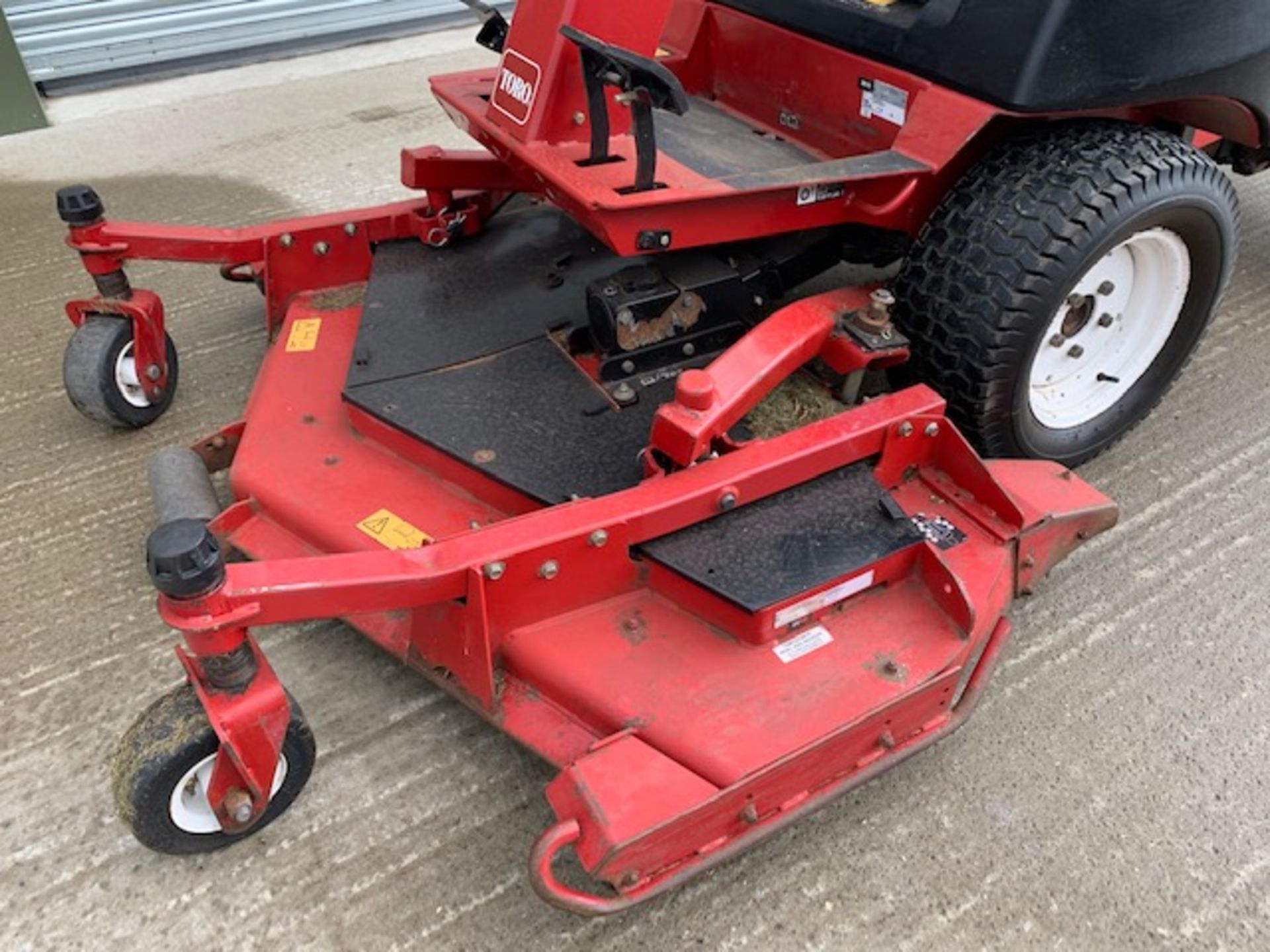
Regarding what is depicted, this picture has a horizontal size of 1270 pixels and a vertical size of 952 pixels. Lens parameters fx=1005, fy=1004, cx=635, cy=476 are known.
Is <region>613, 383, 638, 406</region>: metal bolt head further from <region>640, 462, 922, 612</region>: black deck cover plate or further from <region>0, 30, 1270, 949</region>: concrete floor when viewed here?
Answer: <region>0, 30, 1270, 949</region>: concrete floor

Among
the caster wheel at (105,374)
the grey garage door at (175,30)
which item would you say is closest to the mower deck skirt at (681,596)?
the caster wheel at (105,374)

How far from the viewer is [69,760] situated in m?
1.70

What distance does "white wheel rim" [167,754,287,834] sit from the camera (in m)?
1.43

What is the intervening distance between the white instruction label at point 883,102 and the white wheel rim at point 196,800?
5.34 ft

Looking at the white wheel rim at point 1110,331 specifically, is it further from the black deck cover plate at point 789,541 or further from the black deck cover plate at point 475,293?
the black deck cover plate at point 475,293

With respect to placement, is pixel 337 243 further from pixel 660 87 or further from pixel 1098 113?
pixel 1098 113

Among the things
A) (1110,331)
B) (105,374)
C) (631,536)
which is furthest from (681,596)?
(105,374)

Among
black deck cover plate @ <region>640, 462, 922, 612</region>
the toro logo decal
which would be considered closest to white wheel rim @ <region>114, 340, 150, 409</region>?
the toro logo decal

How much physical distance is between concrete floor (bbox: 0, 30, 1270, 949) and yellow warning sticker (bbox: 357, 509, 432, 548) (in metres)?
0.27

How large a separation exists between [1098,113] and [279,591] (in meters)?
1.74

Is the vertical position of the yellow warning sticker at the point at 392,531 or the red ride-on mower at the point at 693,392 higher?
the red ride-on mower at the point at 693,392

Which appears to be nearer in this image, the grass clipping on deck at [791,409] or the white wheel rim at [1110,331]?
the grass clipping on deck at [791,409]

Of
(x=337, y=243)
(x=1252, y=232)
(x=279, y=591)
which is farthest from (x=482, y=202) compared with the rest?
(x=1252, y=232)

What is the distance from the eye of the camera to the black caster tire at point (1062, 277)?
1.79 metres
